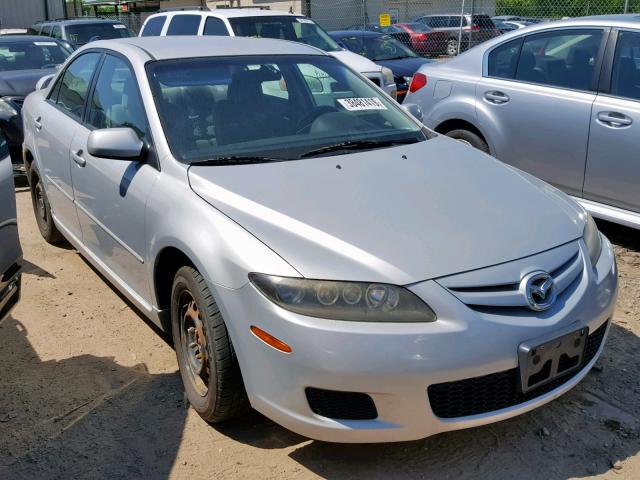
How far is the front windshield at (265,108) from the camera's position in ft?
11.2

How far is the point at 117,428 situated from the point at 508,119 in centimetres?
392

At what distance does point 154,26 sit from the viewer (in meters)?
10.8

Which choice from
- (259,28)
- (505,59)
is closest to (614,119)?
(505,59)

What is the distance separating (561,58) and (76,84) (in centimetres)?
363

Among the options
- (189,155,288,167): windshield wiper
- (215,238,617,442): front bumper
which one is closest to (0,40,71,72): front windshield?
(189,155,288,167): windshield wiper

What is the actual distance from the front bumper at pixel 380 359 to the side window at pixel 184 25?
8216 mm

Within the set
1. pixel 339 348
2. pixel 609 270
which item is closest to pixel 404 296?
pixel 339 348

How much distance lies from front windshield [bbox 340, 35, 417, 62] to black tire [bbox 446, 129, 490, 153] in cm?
647

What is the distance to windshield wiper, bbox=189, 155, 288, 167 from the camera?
323cm

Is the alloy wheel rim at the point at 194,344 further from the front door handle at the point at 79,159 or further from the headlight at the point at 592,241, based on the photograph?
the headlight at the point at 592,241

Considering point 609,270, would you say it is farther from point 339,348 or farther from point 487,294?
point 339,348

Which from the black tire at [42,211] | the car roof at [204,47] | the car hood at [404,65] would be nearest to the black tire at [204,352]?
the car roof at [204,47]

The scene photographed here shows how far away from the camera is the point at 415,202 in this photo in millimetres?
2975

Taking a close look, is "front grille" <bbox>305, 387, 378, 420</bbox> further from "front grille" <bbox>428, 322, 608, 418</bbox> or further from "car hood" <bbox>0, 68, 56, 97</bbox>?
"car hood" <bbox>0, 68, 56, 97</bbox>
